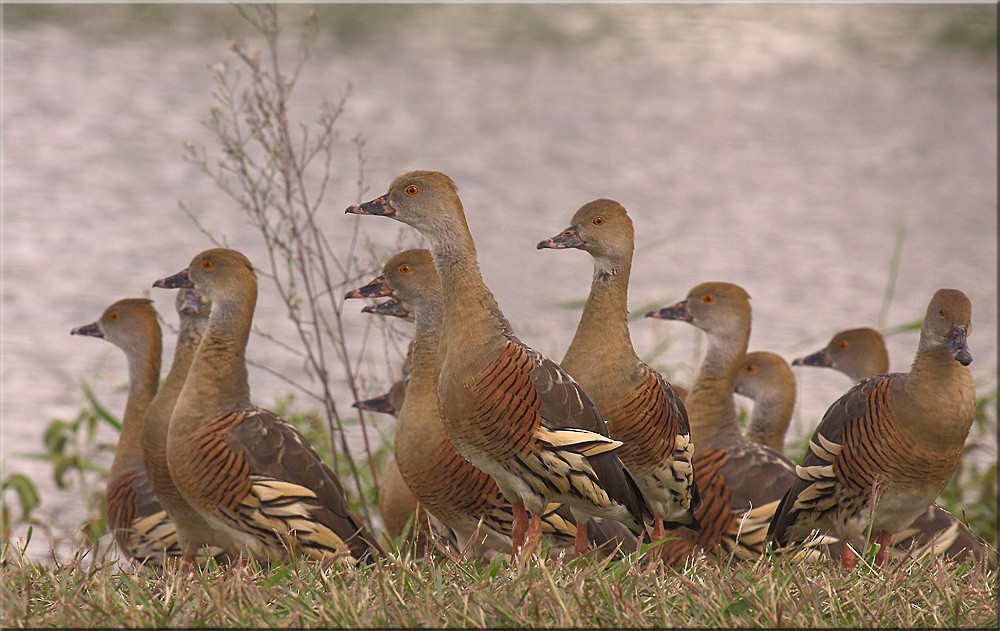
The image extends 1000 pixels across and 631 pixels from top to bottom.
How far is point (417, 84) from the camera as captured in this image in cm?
1820

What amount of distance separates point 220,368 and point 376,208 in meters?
1.18

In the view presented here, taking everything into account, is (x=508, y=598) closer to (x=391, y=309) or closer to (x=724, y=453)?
(x=391, y=309)

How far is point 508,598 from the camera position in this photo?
371cm

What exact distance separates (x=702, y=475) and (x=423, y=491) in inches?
56.1

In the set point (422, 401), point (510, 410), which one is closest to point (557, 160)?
point (422, 401)

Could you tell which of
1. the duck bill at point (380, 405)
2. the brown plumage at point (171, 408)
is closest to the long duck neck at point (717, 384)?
the duck bill at point (380, 405)

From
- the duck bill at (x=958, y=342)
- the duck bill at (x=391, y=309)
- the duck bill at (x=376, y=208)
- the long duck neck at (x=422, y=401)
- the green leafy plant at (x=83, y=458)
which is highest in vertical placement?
the duck bill at (x=376, y=208)

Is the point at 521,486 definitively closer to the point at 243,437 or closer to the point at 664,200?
the point at 243,437

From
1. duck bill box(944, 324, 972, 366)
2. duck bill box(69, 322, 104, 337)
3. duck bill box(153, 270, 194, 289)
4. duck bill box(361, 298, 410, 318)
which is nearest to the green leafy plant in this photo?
duck bill box(69, 322, 104, 337)

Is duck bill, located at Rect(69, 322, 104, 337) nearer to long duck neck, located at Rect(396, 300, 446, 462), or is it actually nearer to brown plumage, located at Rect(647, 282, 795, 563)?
long duck neck, located at Rect(396, 300, 446, 462)

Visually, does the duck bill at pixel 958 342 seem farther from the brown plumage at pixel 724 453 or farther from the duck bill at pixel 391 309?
the duck bill at pixel 391 309

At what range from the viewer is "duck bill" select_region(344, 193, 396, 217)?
15.7ft

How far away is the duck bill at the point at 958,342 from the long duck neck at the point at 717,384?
162cm

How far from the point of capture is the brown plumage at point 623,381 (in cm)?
505
